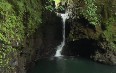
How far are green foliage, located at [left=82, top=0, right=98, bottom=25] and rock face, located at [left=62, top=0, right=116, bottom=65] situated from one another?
3.7 inches

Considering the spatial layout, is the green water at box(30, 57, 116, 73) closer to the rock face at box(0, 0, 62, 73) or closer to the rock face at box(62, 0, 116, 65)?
the rock face at box(0, 0, 62, 73)

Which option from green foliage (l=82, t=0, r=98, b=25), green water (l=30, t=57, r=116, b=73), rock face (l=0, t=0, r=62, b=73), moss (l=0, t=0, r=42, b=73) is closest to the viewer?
moss (l=0, t=0, r=42, b=73)

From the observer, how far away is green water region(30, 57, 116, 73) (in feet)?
69.3

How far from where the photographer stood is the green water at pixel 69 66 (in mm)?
21109

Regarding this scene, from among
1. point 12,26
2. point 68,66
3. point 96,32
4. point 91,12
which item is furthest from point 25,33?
point 96,32

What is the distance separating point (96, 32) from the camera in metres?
24.0

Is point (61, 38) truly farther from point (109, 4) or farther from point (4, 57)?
point (4, 57)

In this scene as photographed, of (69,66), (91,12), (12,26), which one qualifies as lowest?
(69,66)

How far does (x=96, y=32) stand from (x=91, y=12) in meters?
1.56

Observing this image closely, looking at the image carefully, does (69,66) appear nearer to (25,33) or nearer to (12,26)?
(25,33)

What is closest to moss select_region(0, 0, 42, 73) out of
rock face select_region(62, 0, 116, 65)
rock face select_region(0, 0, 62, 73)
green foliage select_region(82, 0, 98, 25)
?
rock face select_region(0, 0, 62, 73)

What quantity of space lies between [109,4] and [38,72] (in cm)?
800

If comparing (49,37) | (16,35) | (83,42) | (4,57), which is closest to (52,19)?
(49,37)

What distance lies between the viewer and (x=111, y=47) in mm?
23500
